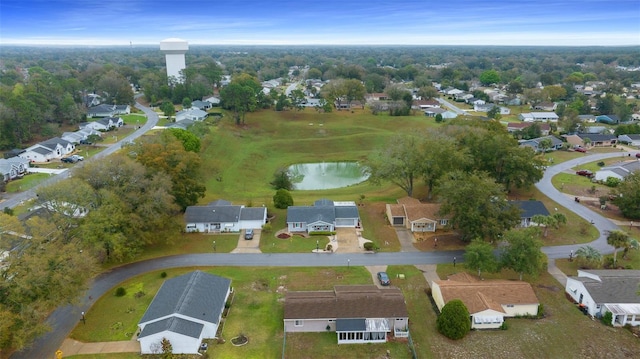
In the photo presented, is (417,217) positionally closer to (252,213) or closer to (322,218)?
(322,218)

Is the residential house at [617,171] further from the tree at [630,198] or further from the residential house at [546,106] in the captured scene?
the residential house at [546,106]

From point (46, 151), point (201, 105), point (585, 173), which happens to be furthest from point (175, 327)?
point (201, 105)

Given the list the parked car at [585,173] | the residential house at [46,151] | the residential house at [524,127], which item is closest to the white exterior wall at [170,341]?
the residential house at [46,151]

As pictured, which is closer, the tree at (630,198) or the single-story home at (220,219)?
the single-story home at (220,219)

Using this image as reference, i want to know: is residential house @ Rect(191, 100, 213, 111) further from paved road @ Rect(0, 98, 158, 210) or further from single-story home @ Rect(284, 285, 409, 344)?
single-story home @ Rect(284, 285, 409, 344)

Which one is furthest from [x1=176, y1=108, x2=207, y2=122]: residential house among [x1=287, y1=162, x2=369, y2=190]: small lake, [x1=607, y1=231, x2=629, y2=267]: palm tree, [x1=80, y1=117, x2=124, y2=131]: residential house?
[x1=607, y1=231, x2=629, y2=267]: palm tree

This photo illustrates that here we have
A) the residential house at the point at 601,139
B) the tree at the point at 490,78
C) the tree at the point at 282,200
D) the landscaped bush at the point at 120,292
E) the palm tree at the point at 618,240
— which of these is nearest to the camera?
the landscaped bush at the point at 120,292
